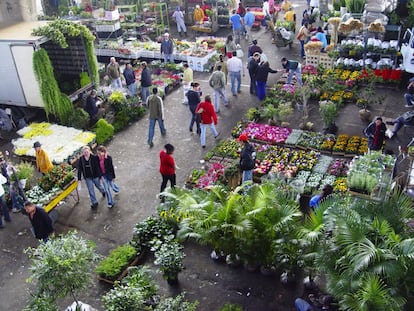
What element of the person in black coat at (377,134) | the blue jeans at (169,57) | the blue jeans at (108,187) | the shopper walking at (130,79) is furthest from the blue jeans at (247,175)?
the blue jeans at (169,57)

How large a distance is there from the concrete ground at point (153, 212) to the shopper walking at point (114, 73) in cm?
194

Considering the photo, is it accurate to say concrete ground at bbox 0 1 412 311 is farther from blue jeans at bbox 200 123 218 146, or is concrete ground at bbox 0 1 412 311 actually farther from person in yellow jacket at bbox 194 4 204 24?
person in yellow jacket at bbox 194 4 204 24

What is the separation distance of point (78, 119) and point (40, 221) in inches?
237

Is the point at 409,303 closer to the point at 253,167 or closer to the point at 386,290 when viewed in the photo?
the point at 386,290

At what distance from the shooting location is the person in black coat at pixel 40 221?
375 inches

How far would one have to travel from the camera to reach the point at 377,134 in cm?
1215

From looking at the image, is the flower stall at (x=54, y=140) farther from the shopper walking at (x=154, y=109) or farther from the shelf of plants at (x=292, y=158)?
the shelf of plants at (x=292, y=158)

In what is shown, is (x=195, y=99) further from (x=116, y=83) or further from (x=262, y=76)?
(x=116, y=83)

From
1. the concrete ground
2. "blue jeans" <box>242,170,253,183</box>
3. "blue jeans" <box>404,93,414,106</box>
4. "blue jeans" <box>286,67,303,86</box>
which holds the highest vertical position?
"blue jeans" <box>286,67,303,86</box>

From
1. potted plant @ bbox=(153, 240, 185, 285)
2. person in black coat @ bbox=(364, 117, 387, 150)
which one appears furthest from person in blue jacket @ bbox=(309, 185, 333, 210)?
person in black coat @ bbox=(364, 117, 387, 150)

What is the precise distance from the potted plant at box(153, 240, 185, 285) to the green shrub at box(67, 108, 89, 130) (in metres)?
7.12

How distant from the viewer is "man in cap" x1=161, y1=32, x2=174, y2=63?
63.7 ft

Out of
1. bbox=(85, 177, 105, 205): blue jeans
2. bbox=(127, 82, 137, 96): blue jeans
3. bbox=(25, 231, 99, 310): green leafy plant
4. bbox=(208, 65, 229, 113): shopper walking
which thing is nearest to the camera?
bbox=(25, 231, 99, 310): green leafy plant

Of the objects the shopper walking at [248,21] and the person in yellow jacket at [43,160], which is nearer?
the person in yellow jacket at [43,160]
